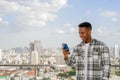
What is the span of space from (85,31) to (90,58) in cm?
20

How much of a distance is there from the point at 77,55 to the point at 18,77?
8.44 feet

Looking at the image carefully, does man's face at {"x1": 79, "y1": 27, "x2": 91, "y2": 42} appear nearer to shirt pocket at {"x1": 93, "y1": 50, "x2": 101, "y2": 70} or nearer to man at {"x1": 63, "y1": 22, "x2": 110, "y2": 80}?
man at {"x1": 63, "y1": 22, "x2": 110, "y2": 80}

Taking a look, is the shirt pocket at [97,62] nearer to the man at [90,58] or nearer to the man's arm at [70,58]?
the man at [90,58]

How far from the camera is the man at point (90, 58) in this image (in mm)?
2225

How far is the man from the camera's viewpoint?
2.22 metres

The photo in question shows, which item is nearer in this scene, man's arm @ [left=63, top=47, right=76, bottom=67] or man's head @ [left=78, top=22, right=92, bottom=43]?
man's head @ [left=78, top=22, right=92, bottom=43]

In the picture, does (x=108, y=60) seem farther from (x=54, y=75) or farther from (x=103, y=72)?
(x=54, y=75)

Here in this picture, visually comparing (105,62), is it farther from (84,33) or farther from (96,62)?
(84,33)

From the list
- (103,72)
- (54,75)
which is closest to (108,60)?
(103,72)

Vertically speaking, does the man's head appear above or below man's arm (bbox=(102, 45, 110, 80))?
above

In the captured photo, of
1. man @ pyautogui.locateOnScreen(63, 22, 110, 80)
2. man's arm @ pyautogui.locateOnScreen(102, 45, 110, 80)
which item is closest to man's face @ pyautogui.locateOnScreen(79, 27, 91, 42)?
man @ pyautogui.locateOnScreen(63, 22, 110, 80)

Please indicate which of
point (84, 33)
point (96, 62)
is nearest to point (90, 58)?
point (96, 62)

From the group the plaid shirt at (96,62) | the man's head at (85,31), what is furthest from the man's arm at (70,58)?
the man's head at (85,31)

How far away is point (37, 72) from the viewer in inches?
190
